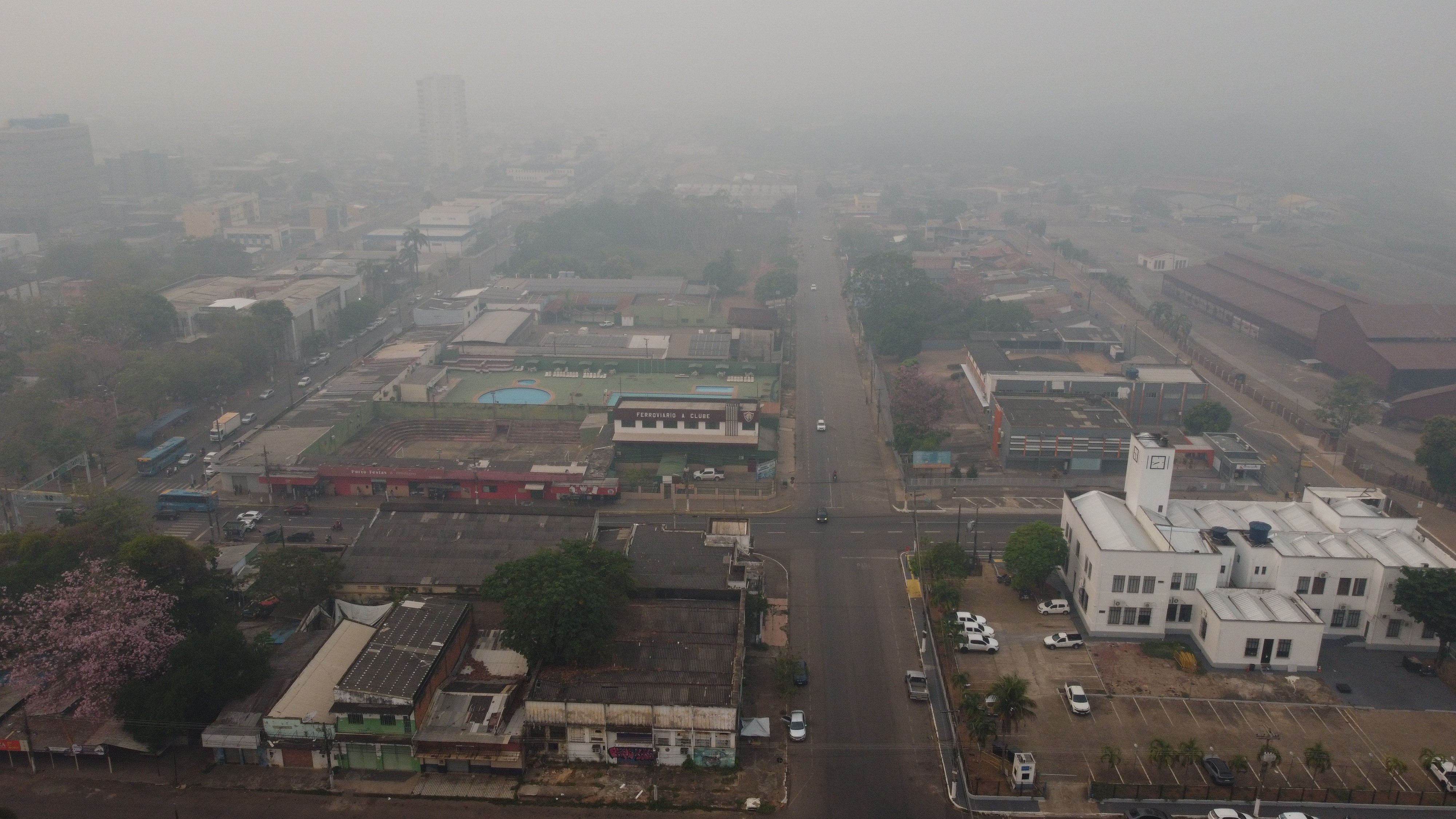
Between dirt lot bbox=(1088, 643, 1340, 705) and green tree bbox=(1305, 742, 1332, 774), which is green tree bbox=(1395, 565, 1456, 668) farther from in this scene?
green tree bbox=(1305, 742, 1332, 774)

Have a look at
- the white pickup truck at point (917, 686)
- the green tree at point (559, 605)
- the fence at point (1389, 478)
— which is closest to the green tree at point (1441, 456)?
the fence at point (1389, 478)

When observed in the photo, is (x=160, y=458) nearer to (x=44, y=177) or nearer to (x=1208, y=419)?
(x=1208, y=419)

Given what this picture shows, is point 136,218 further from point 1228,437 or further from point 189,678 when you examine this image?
point 1228,437

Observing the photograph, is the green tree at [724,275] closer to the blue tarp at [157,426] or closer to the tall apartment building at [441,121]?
the blue tarp at [157,426]

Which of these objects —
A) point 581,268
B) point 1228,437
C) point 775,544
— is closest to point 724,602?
point 775,544

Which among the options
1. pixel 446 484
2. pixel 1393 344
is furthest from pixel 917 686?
pixel 1393 344

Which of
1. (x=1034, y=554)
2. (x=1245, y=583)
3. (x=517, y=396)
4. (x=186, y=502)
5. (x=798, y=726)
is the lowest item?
(x=798, y=726)
